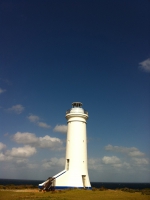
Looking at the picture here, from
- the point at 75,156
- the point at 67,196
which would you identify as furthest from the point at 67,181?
the point at 67,196

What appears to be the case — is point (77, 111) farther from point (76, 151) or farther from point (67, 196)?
point (67, 196)

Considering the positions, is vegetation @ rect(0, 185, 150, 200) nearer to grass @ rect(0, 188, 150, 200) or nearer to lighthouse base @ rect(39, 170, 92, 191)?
grass @ rect(0, 188, 150, 200)

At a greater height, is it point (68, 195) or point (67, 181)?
point (67, 181)

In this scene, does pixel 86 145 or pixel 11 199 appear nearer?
pixel 11 199

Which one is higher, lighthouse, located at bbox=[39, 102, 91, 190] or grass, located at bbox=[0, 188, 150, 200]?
lighthouse, located at bbox=[39, 102, 91, 190]

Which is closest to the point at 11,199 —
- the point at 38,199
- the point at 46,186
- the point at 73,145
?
the point at 38,199

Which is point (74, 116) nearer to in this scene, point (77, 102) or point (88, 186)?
point (77, 102)

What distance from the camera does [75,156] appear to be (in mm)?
29953

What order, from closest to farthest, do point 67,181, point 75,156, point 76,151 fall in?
point 67,181
point 75,156
point 76,151

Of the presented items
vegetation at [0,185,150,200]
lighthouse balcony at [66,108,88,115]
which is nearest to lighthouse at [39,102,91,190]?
lighthouse balcony at [66,108,88,115]

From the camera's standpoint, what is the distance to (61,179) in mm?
28703

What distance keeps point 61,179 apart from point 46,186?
2.64 meters

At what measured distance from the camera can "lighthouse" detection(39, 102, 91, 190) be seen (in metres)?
28.5

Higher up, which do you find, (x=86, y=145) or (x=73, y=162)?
(x=86, y=145)
